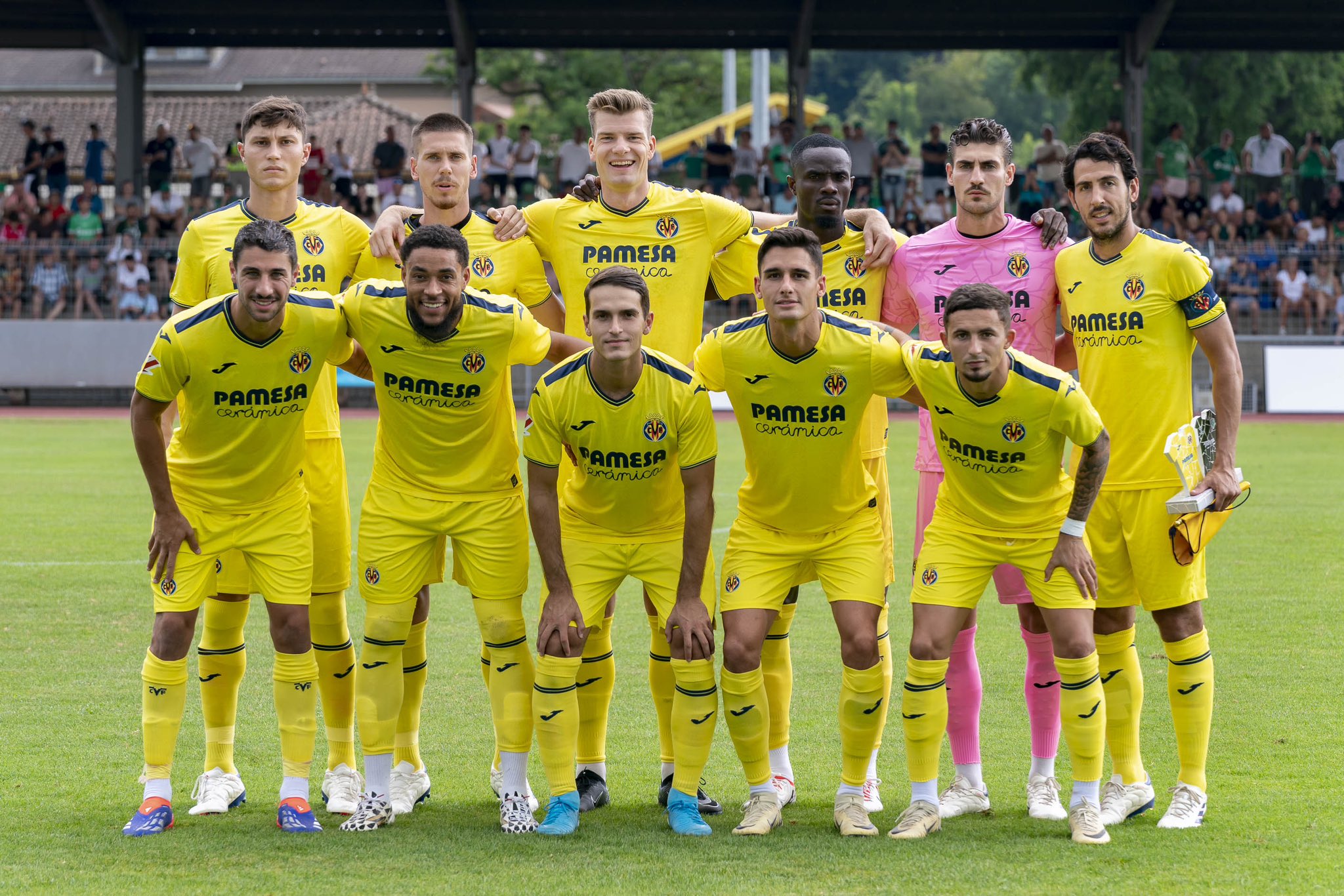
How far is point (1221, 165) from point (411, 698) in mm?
23962

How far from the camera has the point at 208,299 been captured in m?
5.49

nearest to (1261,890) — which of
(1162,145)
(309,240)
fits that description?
(309,240)

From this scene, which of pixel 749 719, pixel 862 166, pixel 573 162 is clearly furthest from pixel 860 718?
pixel 862 166

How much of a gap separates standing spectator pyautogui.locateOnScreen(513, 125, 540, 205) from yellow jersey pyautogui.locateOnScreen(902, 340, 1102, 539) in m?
21.8

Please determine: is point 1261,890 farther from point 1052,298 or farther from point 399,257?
point 399,257

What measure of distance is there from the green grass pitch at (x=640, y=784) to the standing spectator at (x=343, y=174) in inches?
695

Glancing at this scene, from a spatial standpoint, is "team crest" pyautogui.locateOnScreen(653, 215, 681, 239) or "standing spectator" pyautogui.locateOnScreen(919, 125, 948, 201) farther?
"standing spectator" pyautogui.locateOnScreen(919, 125, 948, 201)

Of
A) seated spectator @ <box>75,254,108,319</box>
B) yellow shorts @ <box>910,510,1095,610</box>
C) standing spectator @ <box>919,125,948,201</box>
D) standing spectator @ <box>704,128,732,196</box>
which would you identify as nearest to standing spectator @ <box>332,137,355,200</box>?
seated spectator @ <box>75,254,108,319</box>

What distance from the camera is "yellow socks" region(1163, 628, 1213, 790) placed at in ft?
17.5

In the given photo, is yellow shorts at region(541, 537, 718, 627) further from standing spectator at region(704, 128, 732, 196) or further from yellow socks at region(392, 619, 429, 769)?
standing spectator at region(704, 128, 732, 196)

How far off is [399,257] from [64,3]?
2317 centimetres

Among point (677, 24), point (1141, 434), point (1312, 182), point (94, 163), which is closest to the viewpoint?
point (1141, 434)

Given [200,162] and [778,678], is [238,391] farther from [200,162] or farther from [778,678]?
[200,162]

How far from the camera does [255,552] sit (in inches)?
211
